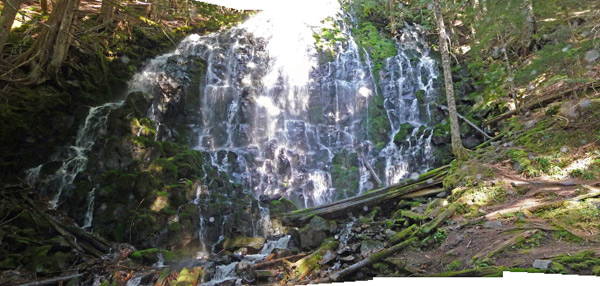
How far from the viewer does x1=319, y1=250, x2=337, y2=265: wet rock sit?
8.77 feet

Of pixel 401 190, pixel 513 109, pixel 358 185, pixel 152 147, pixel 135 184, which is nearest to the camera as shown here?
pixel 135 184

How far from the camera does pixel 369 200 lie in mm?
5324

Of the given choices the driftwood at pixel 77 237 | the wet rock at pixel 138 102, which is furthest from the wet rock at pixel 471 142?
the wet rock at pixel 138 102

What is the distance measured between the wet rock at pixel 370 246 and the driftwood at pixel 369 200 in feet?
5.34

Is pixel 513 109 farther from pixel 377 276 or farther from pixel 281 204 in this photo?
pixel 377 276

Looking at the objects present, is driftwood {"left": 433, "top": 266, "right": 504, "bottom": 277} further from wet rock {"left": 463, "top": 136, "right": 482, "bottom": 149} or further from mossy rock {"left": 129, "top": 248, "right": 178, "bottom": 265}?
wet rock {"left": 463, "top": 136, "right": 482, "bottom": 149}

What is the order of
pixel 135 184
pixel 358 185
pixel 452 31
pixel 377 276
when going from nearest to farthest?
pixel 377 276
pixel 135 184
pixel 358 185
pixel 452 31

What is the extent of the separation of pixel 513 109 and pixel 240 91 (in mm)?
7449

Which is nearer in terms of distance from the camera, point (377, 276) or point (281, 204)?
point (377, 276)

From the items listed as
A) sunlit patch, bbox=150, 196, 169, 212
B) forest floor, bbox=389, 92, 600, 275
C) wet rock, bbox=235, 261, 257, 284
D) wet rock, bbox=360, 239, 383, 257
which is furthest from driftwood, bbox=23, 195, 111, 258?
forest floor, bbox=389, 92, 600, 275

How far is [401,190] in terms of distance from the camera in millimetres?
5402

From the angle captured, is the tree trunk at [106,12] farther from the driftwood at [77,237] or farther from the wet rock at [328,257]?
the wet rock at [328,257]

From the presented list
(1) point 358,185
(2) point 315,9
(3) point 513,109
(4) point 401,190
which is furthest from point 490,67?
(2) point 315,9

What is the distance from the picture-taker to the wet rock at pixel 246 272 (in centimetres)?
260
